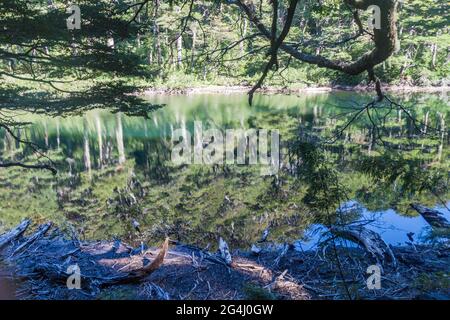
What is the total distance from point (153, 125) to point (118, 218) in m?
11.0

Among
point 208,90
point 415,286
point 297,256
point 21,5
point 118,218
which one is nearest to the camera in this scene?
point 415,286

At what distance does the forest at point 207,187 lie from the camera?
3.33 metres

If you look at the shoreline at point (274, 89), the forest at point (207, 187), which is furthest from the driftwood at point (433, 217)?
the shoreline at point (274, 89)

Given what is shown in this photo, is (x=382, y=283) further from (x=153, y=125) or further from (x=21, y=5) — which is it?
(x=153, y=125)

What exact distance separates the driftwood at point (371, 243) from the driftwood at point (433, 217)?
1288mm

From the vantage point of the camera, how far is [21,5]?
5.14m

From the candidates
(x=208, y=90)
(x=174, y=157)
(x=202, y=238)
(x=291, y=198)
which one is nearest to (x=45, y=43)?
(x=202, y=238)

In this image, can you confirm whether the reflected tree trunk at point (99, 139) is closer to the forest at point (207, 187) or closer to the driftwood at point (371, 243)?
the forest at point (207, 187)

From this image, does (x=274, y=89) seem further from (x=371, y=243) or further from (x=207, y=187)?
(x=371, y=243)

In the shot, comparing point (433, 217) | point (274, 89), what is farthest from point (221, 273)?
point (274, 89)

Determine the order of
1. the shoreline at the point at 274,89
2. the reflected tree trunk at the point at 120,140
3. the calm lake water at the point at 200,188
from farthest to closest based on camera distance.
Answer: the shoreline at the point at 274,89
the reflected tree trunk at the point at 120,140
the calm lake water at the point at 200,188

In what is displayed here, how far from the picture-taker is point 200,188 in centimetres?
911

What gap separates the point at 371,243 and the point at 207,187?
515 cm
